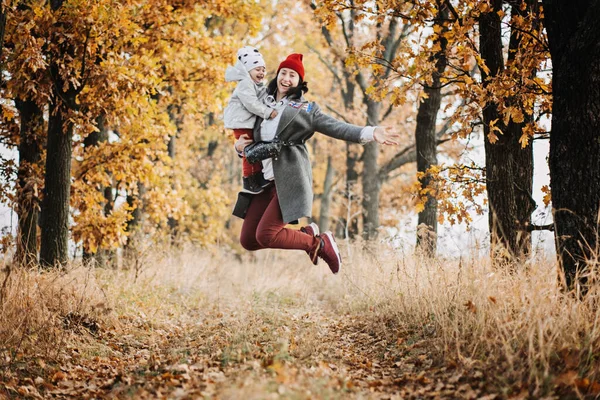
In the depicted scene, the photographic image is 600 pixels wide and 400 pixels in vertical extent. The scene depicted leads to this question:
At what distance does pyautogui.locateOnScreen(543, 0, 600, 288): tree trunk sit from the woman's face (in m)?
2.26

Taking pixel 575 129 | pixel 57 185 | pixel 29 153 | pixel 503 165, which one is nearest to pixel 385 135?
pixel 575 129

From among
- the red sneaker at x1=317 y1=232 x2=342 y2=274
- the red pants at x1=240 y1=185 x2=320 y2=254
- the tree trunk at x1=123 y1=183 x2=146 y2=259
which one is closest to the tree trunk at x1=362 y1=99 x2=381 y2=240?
the tree trunk at x1=123 y1=183 x2=146 y2=259

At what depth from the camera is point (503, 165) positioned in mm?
6586

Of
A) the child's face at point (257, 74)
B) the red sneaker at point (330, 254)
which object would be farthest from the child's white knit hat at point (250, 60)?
the red sneaker at point (330, 254)

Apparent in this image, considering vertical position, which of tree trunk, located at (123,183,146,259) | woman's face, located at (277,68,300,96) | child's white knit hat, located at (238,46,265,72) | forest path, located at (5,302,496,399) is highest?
child's white knit hat, located at (238,46,265,72)

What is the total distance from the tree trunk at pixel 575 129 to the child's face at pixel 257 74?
2510 mm

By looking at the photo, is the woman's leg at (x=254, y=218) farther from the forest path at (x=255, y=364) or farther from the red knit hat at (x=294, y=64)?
the red knit hat at (x=294, y=64)

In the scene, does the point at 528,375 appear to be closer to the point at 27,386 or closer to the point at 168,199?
the point at 27,386

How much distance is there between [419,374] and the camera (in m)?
4.38

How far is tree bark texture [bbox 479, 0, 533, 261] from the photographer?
6555 mm

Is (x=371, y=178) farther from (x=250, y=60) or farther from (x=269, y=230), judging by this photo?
(x=250, y=60)

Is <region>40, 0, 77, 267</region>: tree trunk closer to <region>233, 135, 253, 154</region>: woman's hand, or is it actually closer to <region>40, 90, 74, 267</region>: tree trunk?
<region>40, 90, 74, 267</region>: tree trunk

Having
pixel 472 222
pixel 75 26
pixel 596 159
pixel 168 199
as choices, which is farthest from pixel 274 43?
pixel 596 159

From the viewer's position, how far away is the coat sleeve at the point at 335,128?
5445 mm
